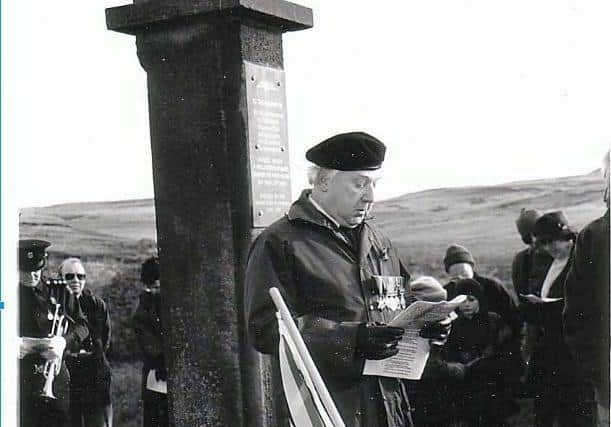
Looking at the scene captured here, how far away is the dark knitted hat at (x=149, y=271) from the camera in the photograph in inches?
258

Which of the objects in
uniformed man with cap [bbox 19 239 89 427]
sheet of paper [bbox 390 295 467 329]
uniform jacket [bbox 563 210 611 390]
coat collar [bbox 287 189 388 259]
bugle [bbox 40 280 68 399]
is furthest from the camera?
bugle [bbox 40 280 68 399]

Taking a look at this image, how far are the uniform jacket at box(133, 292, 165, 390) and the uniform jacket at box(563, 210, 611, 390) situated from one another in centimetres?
219

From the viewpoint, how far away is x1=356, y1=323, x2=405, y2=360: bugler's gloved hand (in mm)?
4641

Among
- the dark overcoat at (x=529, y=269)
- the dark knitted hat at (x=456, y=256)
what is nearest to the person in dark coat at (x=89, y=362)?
the dark knitted hat at (x=456, y=256)

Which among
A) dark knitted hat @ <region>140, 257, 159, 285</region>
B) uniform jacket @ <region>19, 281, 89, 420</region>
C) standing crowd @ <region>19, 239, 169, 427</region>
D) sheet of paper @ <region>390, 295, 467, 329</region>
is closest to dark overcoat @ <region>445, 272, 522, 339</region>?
sheet of paper @ <region>390, 295, 467, 329</region>

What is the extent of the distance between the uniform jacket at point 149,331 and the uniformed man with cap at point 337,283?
1.67 meters

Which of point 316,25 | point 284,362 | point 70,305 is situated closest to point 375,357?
point 284,362

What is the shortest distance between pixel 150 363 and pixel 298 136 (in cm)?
168

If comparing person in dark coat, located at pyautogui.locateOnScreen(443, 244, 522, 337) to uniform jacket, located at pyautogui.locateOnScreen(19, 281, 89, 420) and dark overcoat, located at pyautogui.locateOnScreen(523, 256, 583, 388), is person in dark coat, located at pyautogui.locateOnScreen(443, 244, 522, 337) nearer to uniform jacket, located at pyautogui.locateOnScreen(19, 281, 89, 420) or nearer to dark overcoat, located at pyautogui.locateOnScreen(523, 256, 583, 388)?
dark overcoat, located at pyautogui.locateOnScreen(523, 256, 583, 388)

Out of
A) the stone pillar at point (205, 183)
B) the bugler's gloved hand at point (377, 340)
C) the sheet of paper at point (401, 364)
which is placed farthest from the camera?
the stone pillar at point (205, 183)

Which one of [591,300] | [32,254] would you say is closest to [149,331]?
[32,254]

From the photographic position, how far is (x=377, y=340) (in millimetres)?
4652

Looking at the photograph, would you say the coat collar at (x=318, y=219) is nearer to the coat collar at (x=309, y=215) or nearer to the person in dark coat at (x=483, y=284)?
the coat collar at (x=309, y=215)

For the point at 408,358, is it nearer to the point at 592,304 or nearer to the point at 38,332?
the point at 592,304
